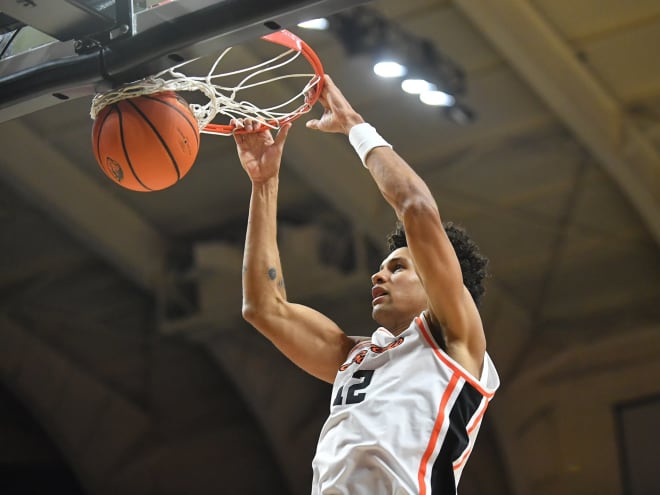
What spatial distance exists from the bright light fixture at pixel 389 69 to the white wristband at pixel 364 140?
430cm

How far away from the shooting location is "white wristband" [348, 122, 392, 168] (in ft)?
10.9

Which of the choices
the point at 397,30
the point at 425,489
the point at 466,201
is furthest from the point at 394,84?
the point at 425,489

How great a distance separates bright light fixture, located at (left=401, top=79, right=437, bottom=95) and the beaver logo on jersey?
471cm

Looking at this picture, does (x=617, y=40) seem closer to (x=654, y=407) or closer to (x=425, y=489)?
(x=654, y=407)

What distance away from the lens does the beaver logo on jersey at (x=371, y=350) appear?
127 inches

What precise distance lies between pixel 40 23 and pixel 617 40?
17.8ft

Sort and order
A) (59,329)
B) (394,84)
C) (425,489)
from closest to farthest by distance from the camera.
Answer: (425,489) → (394,84) → (59,329)

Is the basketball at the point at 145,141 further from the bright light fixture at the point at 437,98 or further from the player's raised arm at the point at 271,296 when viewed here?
the bright light fixture at the point at 437,98

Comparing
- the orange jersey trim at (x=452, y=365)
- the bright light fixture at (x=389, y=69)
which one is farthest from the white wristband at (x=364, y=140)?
the bright light fixture at (x=389, y=69)

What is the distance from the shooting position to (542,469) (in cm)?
1099

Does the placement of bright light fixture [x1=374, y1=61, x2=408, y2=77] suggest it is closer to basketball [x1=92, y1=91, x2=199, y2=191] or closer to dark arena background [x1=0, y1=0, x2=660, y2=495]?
dark arena background [x1=0, y1=0, x2=660, y2=495]

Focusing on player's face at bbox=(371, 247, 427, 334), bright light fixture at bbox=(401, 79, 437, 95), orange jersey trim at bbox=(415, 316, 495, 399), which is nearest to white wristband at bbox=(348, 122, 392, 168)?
player's face at bbox=(371, 247, 427, 334)

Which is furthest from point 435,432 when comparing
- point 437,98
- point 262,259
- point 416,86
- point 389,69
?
point 437,98

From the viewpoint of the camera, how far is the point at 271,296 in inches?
145
